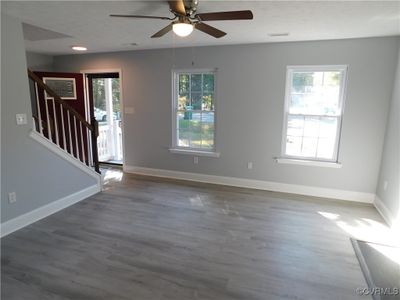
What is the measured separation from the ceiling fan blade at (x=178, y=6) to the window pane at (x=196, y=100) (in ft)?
8.13

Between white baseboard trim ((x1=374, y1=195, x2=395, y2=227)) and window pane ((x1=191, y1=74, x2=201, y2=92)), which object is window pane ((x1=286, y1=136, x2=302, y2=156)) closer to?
white baseboard trim ((x1=374, y1=195, x2=395, y2=227))

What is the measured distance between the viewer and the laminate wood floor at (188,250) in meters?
2.10

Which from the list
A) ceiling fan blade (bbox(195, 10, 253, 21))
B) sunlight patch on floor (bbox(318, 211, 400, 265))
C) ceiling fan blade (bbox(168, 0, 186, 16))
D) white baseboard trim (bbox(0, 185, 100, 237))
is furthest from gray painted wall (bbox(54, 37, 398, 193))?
ceiling fan blade (bbox(168, 0, 186, 16))

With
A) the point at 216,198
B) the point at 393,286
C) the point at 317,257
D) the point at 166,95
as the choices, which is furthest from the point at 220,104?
the point at 393,286

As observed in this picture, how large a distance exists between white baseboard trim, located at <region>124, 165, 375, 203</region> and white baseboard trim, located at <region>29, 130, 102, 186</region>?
47.5 inches

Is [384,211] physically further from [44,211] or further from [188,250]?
[44,211]

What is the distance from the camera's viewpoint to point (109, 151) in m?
6.27

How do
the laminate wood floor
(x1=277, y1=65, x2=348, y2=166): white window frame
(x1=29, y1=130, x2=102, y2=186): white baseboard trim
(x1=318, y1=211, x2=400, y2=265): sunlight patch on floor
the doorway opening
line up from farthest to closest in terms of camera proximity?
the doorway opening → (x1=277, y1=65, x2=348, y2=166): white window frame → (x1=29, y1=130, x2=102, y2=186): white baseboard trim → (x1=318, y1=211, x2=400, y2=265): sunlight patch on floor → the laminate wood floor

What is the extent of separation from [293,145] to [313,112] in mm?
602

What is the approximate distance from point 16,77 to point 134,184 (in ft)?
7.99

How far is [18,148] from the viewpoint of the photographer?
2.91 m

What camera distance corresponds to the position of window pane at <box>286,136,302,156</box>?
419 centimetres

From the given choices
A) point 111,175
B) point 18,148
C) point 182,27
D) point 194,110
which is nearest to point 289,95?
point 194,110

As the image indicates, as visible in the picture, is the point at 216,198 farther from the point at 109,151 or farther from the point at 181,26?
the point at 109,151
